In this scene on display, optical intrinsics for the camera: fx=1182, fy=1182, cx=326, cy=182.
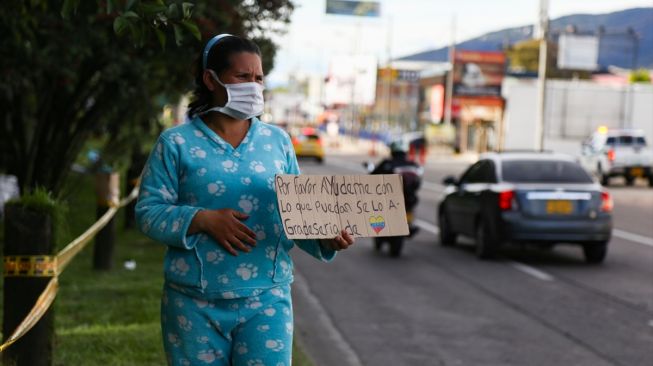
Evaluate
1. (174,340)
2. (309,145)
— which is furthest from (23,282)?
(309,145)

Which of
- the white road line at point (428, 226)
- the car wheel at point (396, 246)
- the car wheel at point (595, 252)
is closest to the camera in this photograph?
the car wheel at point (595, 252)

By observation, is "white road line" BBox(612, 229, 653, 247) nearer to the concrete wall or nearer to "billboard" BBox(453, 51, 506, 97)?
the concrete wall

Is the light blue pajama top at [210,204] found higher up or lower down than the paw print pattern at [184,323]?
higher up

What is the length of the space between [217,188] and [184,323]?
1.48 ft

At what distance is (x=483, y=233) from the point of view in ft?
50.4

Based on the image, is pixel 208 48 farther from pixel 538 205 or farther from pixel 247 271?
pixel 538 205

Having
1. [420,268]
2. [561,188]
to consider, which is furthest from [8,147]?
[561,188]

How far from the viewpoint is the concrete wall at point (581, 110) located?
63.0 m

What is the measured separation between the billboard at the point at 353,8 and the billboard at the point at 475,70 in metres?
16.9

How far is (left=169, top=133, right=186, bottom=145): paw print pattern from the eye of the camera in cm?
388

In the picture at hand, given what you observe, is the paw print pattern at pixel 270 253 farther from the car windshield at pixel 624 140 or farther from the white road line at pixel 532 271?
the car windshield at pixel 624 140

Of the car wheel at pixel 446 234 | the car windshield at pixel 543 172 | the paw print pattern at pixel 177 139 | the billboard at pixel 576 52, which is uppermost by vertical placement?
the billboard at pixel 576 52

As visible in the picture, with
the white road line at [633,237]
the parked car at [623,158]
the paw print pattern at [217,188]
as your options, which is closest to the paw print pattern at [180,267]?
the paw print pattern at [217,188]

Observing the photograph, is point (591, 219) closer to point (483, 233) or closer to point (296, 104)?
point (483, 233)
